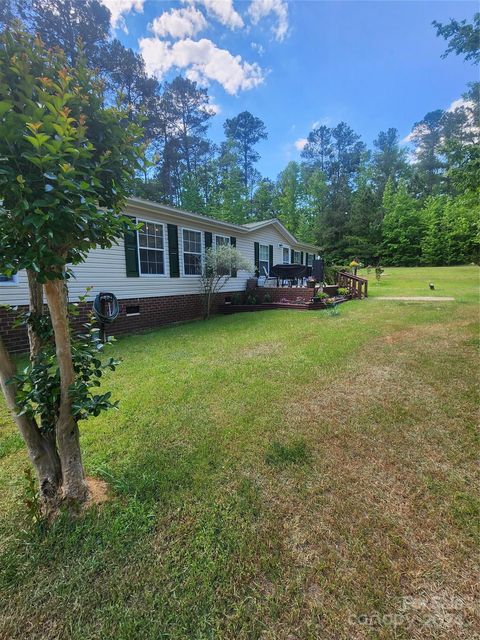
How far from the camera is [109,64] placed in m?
16.8

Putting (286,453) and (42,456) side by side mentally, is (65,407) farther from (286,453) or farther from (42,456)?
(286,453)

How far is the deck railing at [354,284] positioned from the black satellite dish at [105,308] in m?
9.47

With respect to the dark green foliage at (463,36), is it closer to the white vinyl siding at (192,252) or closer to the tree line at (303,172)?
the white vinyl siding at (192,252)

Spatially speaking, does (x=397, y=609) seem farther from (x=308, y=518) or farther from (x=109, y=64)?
(x=109, y=64)

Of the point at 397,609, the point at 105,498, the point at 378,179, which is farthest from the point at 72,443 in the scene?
the point at 378,179

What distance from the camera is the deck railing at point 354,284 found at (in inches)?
477

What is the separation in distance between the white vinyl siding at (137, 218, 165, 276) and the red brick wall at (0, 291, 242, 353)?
83 centimetres

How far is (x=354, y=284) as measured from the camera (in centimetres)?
1229

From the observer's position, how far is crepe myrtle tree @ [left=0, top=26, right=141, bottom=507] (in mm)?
1241

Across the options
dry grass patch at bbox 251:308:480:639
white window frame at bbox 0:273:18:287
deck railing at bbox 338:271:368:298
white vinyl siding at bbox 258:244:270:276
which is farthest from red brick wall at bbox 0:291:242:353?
deck railing at bbox 338:271:368:298

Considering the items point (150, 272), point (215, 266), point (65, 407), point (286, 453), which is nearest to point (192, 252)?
point (215, 266)

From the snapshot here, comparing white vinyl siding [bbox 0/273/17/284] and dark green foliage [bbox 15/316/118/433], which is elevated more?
white vinyl siding [bbox 0/273/17/284]

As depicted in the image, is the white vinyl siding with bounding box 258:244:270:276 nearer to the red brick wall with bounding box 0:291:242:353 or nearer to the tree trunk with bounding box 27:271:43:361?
the red brick wall with bounding box 0:291:242:353

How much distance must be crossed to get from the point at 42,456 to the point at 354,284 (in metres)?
12.4
